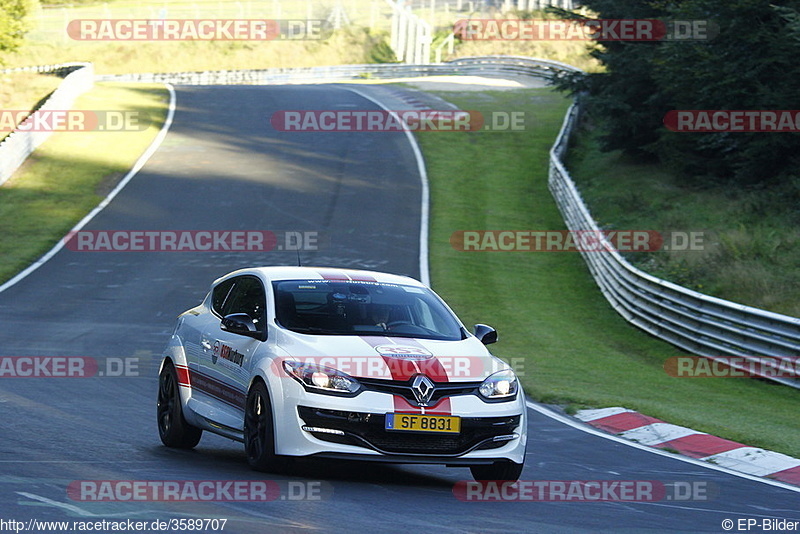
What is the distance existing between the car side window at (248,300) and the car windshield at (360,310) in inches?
6.2

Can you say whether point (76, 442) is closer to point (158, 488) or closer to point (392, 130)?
point (158, 488)

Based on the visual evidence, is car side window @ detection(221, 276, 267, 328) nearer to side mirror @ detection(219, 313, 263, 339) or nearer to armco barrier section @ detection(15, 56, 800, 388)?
side mirror @ detection(219, 313, 263, 339)

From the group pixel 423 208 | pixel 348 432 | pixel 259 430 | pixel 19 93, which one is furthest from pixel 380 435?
pixel 19 93

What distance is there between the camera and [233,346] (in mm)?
9523

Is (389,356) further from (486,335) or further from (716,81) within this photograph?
(716,81)

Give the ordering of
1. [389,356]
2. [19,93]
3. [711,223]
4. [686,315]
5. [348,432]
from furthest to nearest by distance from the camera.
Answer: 1. [19,93]
2. [711,223]
3. [686,315]
4. [389,356]
5. [348,432]

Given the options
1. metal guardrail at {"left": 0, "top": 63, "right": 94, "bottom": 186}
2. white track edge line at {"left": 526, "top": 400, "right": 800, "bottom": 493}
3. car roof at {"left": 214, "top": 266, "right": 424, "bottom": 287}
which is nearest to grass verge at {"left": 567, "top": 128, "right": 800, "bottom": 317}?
white track edge line at {"left": 526, "top": 400, "right": 800, "bottom": 493}

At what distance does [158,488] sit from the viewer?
790 cm

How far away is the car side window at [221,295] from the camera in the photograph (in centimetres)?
1038

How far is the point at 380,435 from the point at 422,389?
0.44 m

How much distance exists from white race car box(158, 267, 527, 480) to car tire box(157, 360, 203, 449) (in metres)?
0.01

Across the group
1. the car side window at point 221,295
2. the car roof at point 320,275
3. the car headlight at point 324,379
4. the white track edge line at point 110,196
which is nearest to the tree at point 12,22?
the white track edge line at point 110,196

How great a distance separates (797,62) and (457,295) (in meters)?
9.61

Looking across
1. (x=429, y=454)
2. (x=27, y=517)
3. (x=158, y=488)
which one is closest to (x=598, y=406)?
(x=429, y=454)
